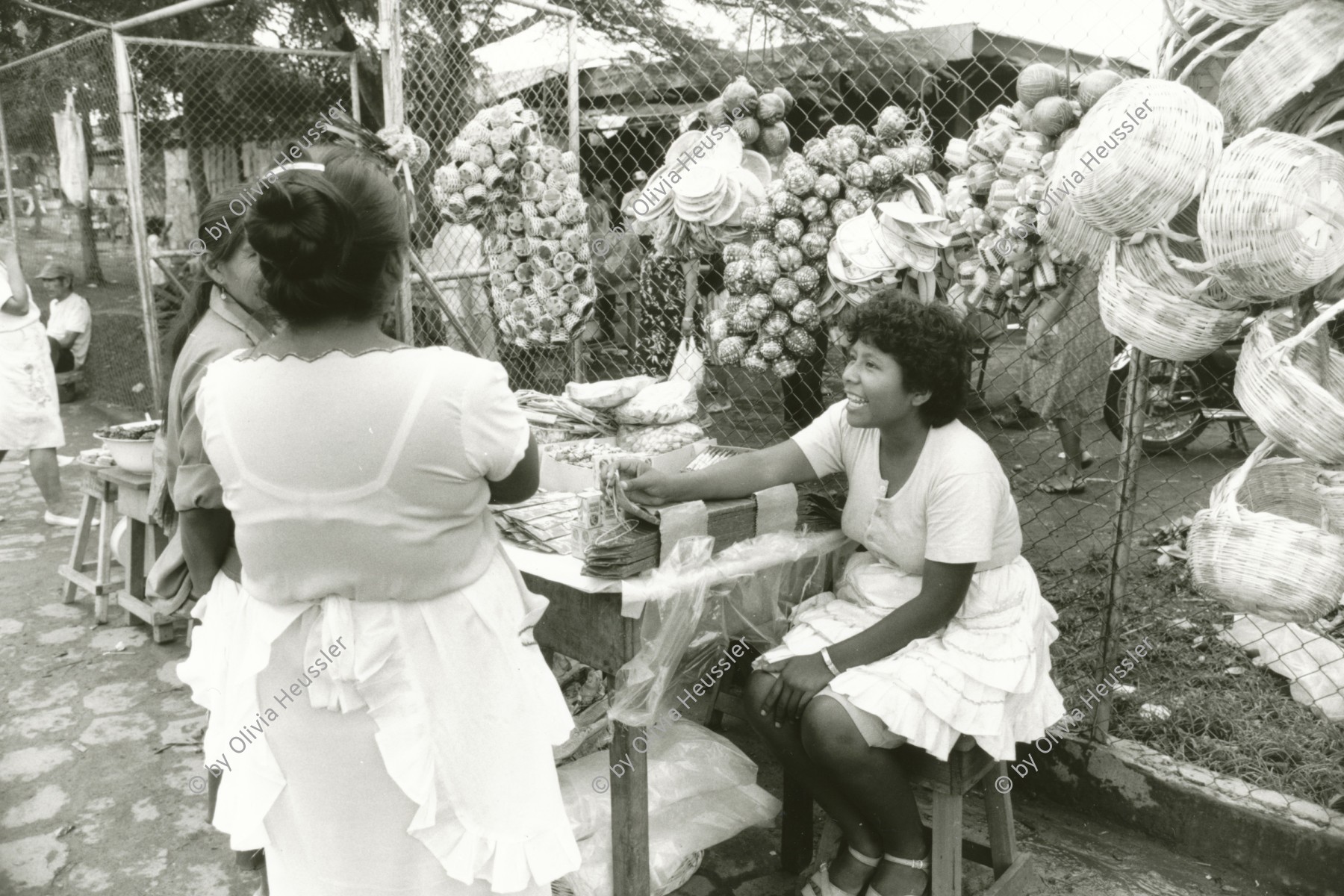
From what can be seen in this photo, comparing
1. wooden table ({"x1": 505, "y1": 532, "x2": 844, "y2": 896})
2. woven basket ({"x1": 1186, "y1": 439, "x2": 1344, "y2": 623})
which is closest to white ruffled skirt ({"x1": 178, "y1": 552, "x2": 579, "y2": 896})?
wooden table ({"x1": 505, "y1": 532, "x2": 844, "y2": 896})

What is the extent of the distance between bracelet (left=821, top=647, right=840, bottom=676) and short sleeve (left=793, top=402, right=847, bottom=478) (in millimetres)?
460

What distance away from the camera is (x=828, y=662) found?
7.23 feet

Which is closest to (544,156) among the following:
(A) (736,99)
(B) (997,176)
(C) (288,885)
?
(A) (736,99)

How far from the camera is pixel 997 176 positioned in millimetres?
2471

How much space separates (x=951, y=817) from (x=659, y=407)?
128 centimetres

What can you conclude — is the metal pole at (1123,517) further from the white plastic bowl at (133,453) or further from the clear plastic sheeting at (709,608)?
the white plastic bowl at (133,453)

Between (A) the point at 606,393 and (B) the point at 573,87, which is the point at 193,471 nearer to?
(A) the point at 606,393

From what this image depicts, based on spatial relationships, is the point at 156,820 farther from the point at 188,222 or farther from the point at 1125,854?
the point at 188,222

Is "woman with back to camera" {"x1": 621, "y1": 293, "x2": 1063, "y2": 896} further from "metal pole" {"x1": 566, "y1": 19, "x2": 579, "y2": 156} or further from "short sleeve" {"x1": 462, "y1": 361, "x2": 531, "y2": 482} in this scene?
"metal pole" {"x1": 566, "y1": 19, "x2": 579, "y2": 156}

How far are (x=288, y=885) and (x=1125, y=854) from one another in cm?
213

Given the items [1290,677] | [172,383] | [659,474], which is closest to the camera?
[172,383]

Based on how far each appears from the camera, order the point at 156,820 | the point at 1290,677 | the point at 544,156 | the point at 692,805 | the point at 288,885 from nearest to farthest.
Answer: the point at 288,885
the point at 692,805
the point at 156,820
the point at 1290,677
the point at 544,156

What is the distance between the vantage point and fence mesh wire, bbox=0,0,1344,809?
9.89 feet

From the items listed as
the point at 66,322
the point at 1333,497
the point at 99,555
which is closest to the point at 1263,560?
the point at 1333,497
